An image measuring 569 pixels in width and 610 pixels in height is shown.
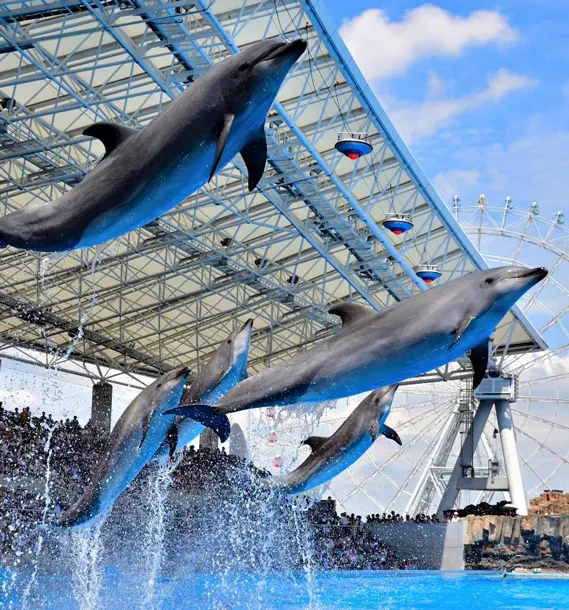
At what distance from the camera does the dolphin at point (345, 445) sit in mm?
9508

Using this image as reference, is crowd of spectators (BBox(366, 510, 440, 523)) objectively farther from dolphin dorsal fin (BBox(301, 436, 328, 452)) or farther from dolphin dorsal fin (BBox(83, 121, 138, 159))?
dolphin dorsal fin (BBox(83, 121, 138, 159))

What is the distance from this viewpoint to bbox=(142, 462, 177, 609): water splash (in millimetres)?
25688

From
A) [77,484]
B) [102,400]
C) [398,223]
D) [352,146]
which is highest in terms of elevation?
[352,146]

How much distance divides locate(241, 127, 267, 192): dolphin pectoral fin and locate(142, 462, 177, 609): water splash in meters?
19.7

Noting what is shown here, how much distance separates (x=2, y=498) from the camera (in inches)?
808

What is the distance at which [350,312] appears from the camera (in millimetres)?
6961

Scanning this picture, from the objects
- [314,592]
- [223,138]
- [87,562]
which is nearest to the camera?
[223,138]

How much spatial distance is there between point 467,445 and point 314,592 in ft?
64.4

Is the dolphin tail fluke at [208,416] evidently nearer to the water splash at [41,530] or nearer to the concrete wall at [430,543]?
the water splash at [41,530]

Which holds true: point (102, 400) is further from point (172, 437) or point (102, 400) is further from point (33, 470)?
point (172, 437)

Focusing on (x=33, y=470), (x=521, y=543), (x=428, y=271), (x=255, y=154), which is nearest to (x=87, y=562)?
(x=33, y=470)

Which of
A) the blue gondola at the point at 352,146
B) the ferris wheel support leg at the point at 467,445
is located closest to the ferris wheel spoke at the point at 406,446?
the ferris wheel support leg at the point at 467,445

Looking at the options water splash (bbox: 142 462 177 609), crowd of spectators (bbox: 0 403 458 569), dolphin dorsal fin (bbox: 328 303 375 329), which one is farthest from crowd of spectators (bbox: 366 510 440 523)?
dolphin dorsal fin (bbox: 328 303 375 329)

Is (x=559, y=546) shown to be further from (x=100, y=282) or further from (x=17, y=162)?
(x=17, y=162)
